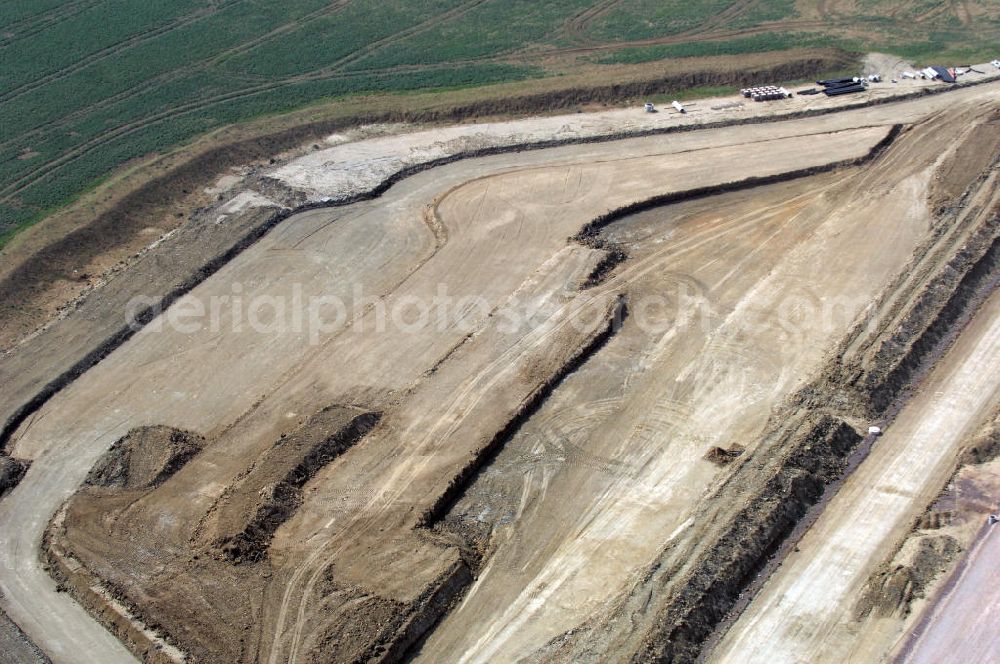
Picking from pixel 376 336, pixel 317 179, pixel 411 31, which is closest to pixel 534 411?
pixel 376 336

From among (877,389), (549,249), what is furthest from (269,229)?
(877,389)

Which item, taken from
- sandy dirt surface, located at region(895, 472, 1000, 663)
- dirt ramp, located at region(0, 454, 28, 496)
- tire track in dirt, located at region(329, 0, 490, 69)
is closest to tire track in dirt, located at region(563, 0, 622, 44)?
tire track in dirt, located at region(329, 0, 490, 69)

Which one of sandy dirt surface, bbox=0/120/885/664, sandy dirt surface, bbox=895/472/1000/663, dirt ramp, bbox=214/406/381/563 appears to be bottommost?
sandy dirt surface, bbox=895/472/1000/663

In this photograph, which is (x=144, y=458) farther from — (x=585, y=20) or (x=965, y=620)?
(x=585, y=20)

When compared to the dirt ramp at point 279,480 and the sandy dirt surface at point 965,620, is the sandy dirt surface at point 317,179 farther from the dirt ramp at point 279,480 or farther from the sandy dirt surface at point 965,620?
the sandy dirt surface at point 965,620

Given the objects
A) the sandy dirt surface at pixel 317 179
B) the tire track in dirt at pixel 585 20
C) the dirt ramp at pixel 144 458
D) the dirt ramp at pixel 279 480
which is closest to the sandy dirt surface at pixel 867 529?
the dirt ramp at pixel 279 480

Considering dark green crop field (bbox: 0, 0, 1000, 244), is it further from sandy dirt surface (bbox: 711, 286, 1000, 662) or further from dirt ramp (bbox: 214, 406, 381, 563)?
sandy dirt surface (bbox: 711, 286, 1000, 662)
